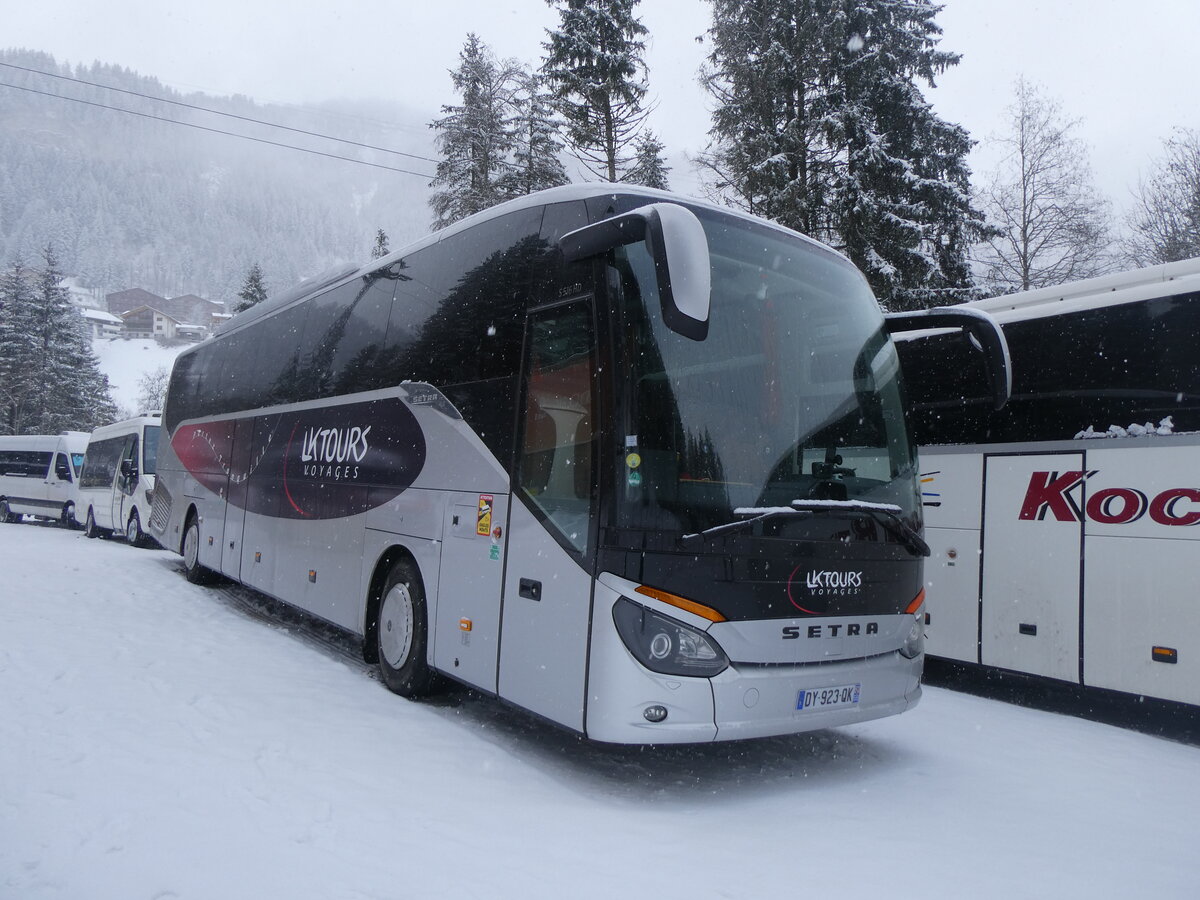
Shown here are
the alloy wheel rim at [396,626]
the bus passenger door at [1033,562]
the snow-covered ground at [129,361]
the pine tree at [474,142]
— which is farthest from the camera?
the snow-covered ground at [129,361]

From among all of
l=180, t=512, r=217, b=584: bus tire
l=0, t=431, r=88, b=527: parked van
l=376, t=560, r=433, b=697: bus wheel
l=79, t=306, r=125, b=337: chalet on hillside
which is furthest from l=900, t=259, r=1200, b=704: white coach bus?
l=79, t=306, r=125, b=337: chalet on hillside

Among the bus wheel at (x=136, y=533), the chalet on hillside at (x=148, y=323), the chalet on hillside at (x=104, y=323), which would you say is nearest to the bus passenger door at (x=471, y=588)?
the bus wheel at (x=136, y=533)

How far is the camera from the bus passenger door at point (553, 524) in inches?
197

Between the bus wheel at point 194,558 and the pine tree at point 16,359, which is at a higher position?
the pine tree at point 16,359

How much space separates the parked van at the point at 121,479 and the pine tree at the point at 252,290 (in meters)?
25.6

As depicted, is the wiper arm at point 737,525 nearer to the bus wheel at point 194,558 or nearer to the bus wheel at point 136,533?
the bus wheel at point 194,558

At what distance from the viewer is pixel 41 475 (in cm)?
3153

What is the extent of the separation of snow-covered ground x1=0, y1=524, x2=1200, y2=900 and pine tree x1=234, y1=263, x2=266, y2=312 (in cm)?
4614

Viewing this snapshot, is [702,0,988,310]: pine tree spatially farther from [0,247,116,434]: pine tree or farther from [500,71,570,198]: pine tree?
[0,247,116,434]: pine tree

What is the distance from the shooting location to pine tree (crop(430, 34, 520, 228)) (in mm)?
30344

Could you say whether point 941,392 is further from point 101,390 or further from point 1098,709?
point 101,390

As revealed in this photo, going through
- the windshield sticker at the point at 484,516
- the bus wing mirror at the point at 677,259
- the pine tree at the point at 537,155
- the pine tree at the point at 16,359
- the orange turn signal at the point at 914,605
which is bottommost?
the orange turn signal at the point at 914,605

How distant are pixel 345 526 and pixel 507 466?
3.08 metres

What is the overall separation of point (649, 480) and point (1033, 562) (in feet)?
14.8
